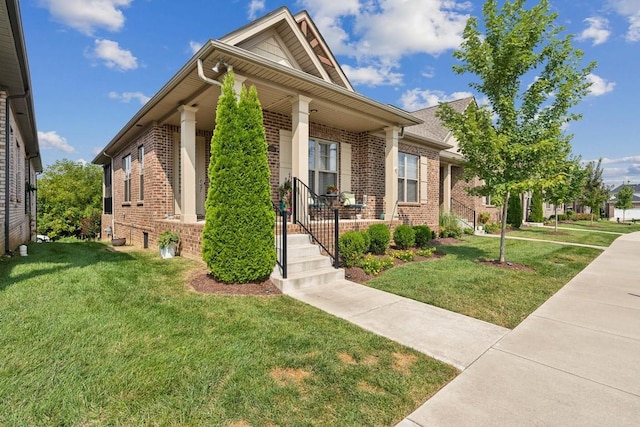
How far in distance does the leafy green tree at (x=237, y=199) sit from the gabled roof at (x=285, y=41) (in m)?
2.87

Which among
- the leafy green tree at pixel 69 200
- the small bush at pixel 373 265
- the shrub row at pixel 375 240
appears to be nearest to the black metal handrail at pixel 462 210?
the shrub row at pixel 375 240

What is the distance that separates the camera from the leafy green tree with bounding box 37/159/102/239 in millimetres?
21569

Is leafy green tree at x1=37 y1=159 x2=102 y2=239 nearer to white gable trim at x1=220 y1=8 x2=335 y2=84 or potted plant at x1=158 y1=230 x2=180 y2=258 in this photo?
potted plant at x1=158 y1=230 x2=180 y2=258

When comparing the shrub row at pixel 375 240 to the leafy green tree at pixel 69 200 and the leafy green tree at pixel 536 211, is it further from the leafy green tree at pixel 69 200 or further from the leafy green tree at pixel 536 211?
the leafy green tree at pixel 69 200

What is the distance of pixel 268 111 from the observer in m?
8.05

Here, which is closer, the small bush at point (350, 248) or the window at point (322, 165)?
the small bush at point (350, 248)

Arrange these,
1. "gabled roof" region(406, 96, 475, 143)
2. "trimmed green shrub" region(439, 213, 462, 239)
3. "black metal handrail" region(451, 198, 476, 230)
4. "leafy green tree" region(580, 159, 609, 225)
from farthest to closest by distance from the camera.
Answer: "leafy green tree" region(580, 159, 609, 225), "black metal handrail" region(451, 198, 476, 230), "gabled roof" region(406, 96, 475, 143), "trimmed green shrub" region(439, 213, 462, 239)

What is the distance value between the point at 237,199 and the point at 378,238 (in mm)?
3678

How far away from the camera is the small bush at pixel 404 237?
8312 millimetres

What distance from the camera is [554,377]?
261cm

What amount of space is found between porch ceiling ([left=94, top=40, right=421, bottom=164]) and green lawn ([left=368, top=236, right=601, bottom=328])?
3.98 meters

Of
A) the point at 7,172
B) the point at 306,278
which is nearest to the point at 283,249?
the point at 306,278

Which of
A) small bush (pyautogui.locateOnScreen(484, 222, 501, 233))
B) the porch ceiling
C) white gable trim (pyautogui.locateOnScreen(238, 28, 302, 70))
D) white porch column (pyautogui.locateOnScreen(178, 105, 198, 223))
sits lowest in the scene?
small bush (pyautogui.locateOnScreen(484, 222, 501, 233))

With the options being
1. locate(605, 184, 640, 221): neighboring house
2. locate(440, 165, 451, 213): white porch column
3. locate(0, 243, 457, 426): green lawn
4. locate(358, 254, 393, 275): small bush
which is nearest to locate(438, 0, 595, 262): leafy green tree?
locate(358, 254, 393, 275): small bush
